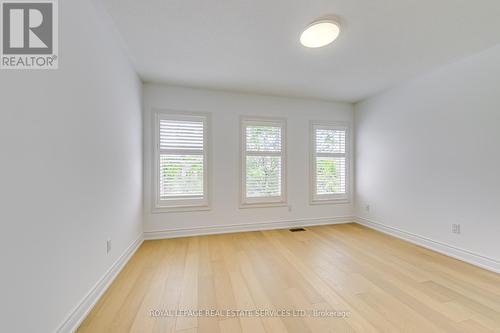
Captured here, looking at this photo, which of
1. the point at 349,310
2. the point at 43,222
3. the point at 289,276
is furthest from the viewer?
the point at 289,276

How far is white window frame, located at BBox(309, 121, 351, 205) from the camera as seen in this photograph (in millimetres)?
3797

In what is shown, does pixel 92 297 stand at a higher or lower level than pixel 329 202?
lower

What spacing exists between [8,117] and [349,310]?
2.42m

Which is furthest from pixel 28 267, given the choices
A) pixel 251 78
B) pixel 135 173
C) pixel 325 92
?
pixel 325 92

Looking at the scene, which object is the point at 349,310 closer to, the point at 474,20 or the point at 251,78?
the point at 474,20

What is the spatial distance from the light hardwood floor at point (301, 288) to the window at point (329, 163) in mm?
1211


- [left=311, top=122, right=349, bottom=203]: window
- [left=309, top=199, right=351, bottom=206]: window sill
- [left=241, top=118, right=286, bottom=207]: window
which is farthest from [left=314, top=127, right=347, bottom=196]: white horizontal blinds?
[left=241, top=118, right=286, bottom=207]: window

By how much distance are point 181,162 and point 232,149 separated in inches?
34.3

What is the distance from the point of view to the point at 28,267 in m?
0.98

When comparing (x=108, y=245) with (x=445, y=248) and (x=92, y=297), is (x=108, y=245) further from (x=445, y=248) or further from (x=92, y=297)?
(x=445, y=248)

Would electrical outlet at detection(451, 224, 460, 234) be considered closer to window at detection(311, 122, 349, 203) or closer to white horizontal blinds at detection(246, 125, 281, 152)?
window at detection(311, 122, 349, 203)

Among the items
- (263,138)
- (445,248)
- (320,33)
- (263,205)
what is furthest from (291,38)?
(445,248)

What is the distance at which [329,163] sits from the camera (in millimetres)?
3928

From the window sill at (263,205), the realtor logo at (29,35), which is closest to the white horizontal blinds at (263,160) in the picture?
the window sill at (263,205)
